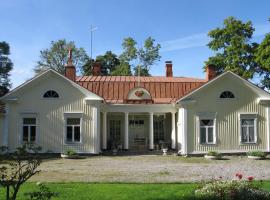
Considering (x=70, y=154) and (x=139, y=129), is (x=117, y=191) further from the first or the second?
(x=139, y=129)

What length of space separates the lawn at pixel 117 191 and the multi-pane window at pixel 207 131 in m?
11.9

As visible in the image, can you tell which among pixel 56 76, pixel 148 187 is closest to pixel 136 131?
pixel 56 76

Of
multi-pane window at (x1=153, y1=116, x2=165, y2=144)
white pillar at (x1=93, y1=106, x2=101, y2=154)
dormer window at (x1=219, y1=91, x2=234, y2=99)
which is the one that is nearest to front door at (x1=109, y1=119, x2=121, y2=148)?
multi-pane window at (x1=153, y1=116, x2=165, y2=144)

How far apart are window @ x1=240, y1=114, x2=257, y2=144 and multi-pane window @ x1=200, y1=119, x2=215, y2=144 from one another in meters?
1.76

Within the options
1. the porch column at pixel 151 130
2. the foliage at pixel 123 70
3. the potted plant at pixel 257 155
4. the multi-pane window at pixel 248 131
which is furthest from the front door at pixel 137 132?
the foliage at pixel 123 70

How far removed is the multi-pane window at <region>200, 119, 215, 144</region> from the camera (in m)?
25.0

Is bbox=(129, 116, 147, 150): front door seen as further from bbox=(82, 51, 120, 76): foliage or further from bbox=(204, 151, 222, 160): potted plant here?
bbox=(82, 51, 120, 76): foliage

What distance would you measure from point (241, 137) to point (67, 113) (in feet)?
32.9

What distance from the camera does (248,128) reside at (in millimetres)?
25469

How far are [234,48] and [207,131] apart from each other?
42.7 feet

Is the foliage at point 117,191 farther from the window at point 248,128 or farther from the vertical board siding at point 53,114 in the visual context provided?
the window at point 248,128

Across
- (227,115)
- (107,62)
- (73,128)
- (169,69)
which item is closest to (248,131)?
(227,115)

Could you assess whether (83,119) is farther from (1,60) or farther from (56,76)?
(1,60)

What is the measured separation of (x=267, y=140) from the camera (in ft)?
83.7
